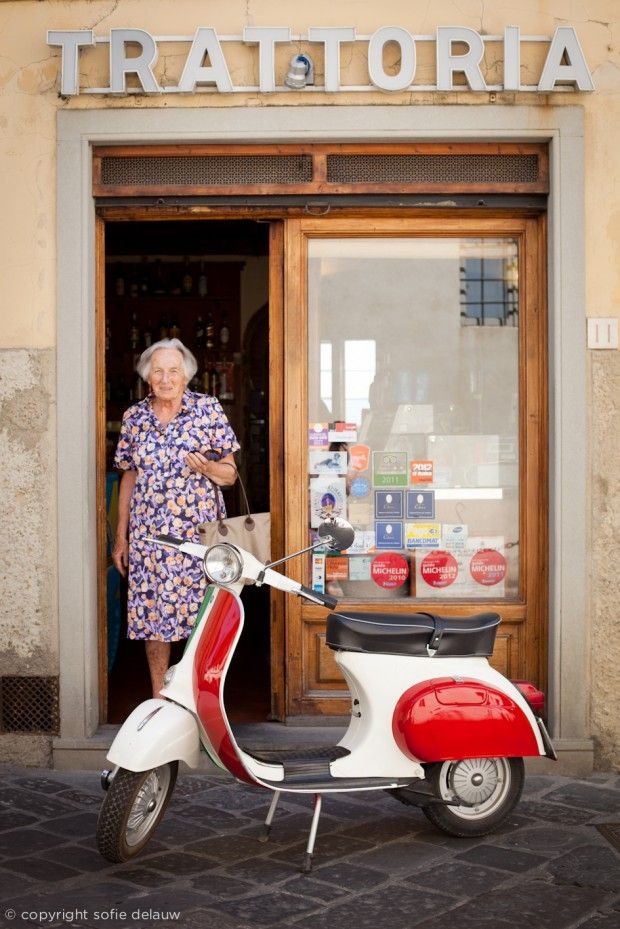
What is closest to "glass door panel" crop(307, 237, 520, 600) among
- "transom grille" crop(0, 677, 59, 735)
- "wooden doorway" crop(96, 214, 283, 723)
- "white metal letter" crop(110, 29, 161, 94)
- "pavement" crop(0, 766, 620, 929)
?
"white metal letter" crop(110, 29, 161, 94)

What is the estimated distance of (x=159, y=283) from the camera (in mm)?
12344

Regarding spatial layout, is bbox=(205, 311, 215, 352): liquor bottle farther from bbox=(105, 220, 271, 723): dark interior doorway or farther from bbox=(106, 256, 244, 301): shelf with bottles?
bbox=(106, 256, 244, 301): shelf with bottles

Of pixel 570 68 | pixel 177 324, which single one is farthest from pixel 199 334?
pixel 570 68

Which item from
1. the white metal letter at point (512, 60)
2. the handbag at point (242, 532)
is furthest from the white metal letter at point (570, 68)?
the handbag at point (242, 532)

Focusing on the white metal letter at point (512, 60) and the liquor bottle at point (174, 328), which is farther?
the liquor bottle at point (174, 328)

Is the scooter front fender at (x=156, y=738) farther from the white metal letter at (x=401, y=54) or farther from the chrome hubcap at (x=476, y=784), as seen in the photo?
the white metal letter at (x=401, y=54)

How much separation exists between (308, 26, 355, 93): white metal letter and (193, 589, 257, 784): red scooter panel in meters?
2.80

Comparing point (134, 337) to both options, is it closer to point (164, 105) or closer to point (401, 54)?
point (164, 105)

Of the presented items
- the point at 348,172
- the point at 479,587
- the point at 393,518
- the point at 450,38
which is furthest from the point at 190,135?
the point at 479,587

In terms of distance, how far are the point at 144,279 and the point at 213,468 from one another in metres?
6.99

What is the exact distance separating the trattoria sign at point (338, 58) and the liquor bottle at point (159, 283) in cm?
651

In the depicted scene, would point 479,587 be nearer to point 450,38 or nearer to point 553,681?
point 553,681

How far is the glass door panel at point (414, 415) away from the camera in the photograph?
247 inches

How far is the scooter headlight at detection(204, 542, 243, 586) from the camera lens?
425 cm
